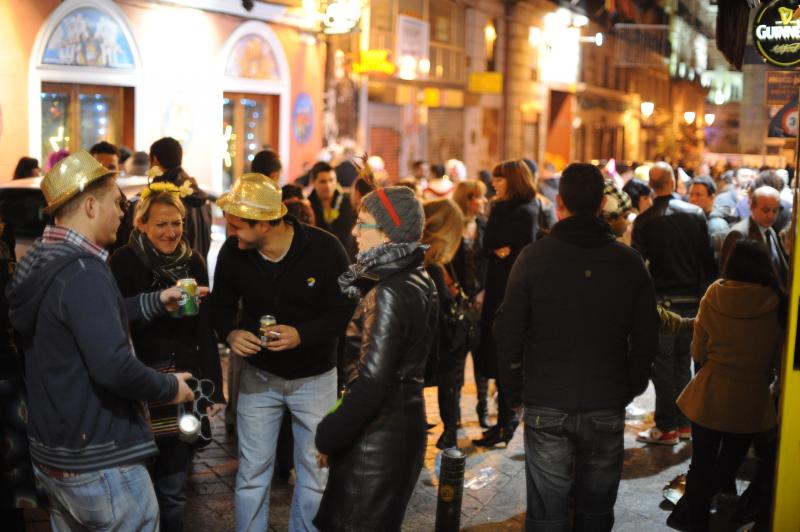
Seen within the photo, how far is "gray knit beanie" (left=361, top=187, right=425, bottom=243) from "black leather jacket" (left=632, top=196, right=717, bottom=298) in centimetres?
413

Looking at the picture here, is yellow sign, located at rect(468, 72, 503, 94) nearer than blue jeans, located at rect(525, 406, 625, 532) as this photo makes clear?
No

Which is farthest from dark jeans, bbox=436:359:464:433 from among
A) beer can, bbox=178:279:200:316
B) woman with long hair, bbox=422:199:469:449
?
beer can, bbox=178:279:200:316

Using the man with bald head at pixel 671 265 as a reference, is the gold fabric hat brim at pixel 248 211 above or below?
above

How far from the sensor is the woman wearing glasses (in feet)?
17.5

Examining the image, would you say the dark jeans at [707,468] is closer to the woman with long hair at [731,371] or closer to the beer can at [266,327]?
the woman with long hair at [731,371]

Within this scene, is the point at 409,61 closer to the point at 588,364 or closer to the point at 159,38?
the point at 159,38

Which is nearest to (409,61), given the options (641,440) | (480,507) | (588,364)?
(641,440)

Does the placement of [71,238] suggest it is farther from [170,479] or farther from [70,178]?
[170,479]

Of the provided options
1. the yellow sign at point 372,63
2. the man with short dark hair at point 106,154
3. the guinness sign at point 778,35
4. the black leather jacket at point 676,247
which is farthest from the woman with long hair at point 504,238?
the yellow sign at point 372,63

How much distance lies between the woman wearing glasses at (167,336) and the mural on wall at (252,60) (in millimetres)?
11540

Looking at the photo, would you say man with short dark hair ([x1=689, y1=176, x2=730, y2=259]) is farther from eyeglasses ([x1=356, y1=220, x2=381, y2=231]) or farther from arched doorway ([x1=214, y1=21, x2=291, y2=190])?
arched doorway ([x1=214, y1=21, x2=291, y2=190])

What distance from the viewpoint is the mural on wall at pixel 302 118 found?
60.4 ft

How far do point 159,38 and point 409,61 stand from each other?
10.0 metres

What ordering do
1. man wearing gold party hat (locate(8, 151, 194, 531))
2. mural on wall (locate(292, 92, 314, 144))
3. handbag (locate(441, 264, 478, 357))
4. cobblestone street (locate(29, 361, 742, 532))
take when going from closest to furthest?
man wearing gold party hat (locate(8, 151, 194, 531)) < cobblestone street (locate(29, 361, 742, 532)) < handbag (locate(441, 264, 478, 357)) < mural on wall (locate(292, 92, 314, 144))
